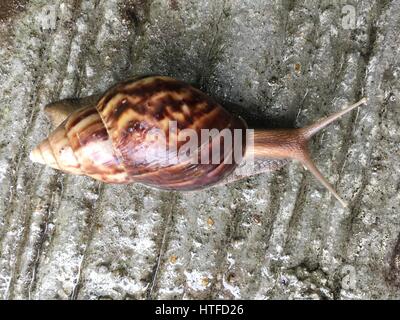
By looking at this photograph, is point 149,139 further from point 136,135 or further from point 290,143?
point 290,143

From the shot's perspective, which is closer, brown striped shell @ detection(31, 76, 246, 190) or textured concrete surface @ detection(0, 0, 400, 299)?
brown striped shell @ detection(31, 76, 246, 190)

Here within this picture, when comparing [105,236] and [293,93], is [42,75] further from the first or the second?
[293,93]

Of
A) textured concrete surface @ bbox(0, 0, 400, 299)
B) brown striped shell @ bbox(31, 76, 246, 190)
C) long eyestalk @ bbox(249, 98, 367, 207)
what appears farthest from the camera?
textured concrete surface @ bbox(0, 0, 400, 299)

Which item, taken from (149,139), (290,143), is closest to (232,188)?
(290,143)

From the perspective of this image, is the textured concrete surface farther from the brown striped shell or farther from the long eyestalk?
the brown striped shell

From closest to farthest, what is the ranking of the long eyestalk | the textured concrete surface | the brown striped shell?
1. the brown striped shell
2. the long eyestalk
3. the textured concrete surface

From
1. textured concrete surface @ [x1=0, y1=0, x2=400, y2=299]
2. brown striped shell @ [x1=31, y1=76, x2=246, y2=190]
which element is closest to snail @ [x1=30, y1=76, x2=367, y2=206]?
brown striped shell @ [x1=31, y1=76, x2=246, y2=190]
